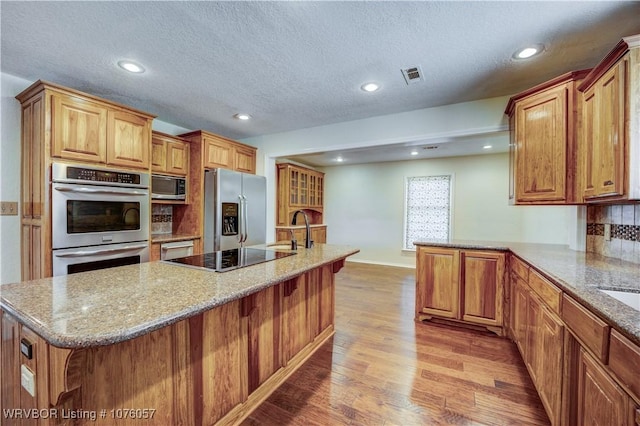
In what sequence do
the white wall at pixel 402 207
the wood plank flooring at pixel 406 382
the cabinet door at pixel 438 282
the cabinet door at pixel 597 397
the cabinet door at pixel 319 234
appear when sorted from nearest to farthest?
the cabinet door at pixel 597 397
the wood plank flooring at pixel 406 382
the cabinet door at pixel 438 282
the white wall at pixel 402 207
the cabinet door at pixel 319 234

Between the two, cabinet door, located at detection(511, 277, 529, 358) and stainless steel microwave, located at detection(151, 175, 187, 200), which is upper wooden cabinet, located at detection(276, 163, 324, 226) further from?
cabinet door, located at detection(511, 277, 529, 358)

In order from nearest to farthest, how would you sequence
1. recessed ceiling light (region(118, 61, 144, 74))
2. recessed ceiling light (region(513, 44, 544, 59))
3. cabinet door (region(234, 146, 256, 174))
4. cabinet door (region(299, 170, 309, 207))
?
recessed ceiling light (region(513, 44, 544, 59)), recessed ceiling light (region(118, 61, 144, 74)), cabinet door (region(234, 146, 256, 174)), cabinet door (region(299, 170, 309, 207))

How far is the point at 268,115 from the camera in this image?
3414 mm

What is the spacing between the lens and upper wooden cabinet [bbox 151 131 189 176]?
3314mm

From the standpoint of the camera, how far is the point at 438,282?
2932 millimetres

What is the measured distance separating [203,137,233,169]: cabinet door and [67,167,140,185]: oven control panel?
38.4 inches

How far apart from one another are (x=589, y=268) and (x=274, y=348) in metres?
2.10

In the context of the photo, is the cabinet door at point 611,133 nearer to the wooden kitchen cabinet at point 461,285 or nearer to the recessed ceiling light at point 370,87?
the wooden kitchen cabinet at point 461,285

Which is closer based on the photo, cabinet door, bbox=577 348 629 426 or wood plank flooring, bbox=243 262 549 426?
cabinet door, bbox=577 348 629 426

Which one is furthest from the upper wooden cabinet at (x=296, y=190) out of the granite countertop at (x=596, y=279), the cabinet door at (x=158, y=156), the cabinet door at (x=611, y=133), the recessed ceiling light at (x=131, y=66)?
the cabinet door at (x=611, y=133)

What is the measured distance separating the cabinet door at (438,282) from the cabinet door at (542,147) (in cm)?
89

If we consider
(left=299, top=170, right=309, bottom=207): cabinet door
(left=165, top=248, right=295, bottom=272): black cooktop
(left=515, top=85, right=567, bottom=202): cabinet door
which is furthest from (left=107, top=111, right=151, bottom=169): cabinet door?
(left=515, top=85, right=567, bottom=202): cabinet door

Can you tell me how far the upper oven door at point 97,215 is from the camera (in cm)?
230

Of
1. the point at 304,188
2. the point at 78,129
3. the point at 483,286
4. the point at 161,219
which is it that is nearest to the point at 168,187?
the point at 161,219
